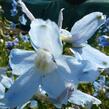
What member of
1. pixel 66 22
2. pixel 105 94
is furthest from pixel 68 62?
pixel 66 22

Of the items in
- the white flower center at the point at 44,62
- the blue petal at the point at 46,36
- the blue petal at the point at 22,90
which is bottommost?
the blue petal at the point at 22,90

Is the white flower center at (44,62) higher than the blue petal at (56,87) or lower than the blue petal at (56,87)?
higher

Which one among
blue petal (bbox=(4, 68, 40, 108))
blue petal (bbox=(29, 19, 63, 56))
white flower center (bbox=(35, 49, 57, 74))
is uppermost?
blue petal (bbox=(29, 19, 63, 56))

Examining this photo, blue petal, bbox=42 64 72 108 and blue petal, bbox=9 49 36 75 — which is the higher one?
blue petal, bbox=9 49 36 75

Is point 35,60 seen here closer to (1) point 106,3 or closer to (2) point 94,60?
(2) point 94,60
